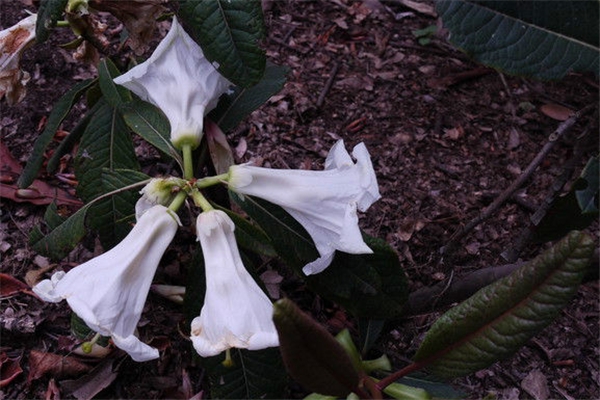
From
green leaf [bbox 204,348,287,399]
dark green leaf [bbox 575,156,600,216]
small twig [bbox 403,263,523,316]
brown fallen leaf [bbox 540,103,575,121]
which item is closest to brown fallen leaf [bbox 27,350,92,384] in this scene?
green leaf [bbox 204,348,287,399]

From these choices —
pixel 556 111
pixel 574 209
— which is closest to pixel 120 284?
pixel 574 209

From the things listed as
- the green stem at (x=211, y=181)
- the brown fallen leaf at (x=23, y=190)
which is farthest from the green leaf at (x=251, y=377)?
Answer: the brown fallen leaf at (x=23, y=190)

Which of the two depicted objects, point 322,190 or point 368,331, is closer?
point 322,190

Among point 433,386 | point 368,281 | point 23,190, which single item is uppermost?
point 368,281

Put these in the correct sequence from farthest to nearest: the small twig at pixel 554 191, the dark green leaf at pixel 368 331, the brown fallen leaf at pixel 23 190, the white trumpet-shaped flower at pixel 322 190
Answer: the brown fallen leaf at pixel 23 190 → the dark green leaf at pixel 368 331 → the small twig at pixel 554 191 → the white trumpet-shaped flower at pixel 322 190

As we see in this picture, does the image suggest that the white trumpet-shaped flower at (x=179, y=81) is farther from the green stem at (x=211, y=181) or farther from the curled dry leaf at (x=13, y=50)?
the curled dry leaf at (x=13, y=50)

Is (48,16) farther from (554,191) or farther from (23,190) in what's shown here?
(554,191)

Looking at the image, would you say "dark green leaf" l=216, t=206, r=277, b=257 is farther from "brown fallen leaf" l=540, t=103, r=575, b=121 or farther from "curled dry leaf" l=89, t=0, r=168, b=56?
"brown fallen leaf" l=540, t=103, r=575, b=121

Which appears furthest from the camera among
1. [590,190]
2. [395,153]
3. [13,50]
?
[395,153]
